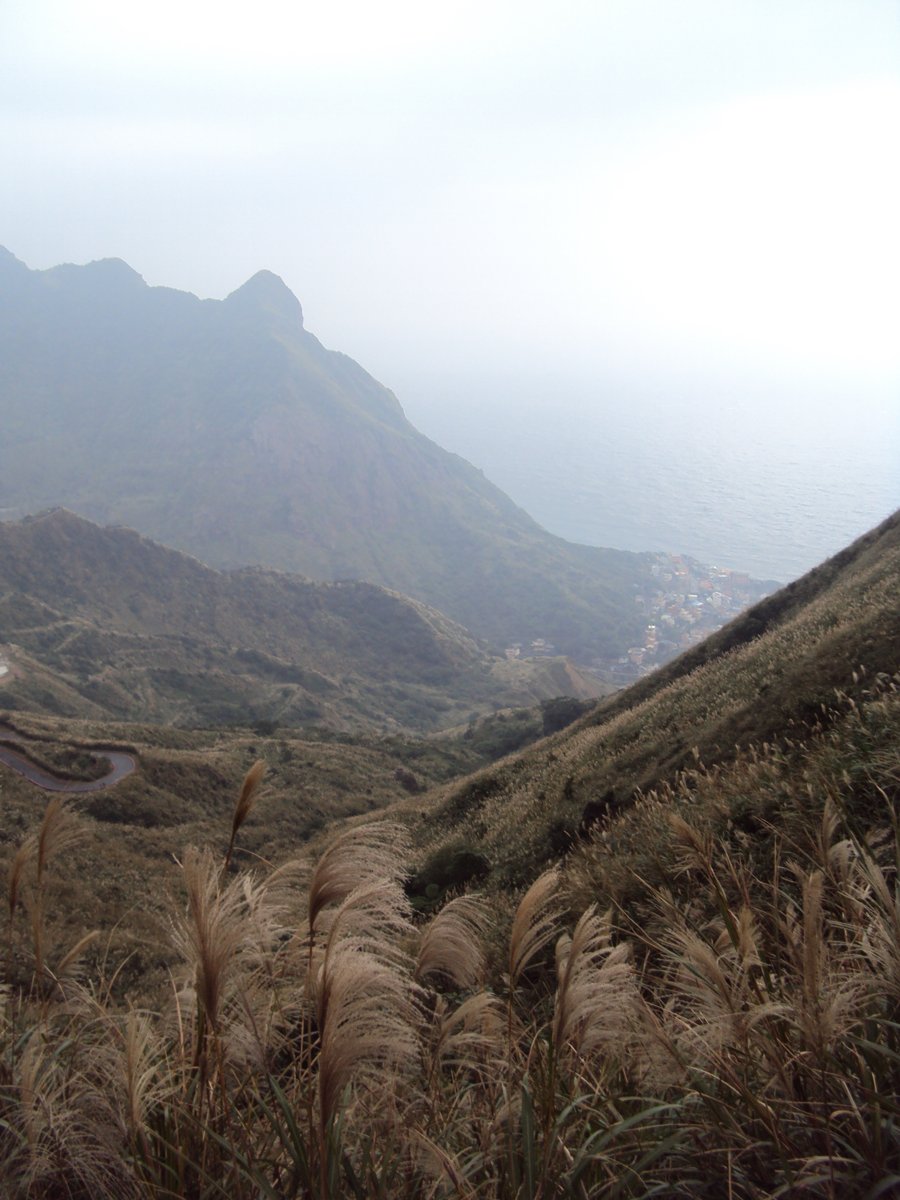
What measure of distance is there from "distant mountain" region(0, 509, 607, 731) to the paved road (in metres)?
23.7

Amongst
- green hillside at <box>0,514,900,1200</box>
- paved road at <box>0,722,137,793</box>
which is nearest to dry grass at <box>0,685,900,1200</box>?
green hillside at <box>0,514,900,1200</box>

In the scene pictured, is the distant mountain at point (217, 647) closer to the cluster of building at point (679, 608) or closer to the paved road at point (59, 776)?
the paved road at point (59, 776)

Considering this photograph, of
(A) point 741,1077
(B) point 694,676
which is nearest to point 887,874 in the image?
(A) point 741,1077

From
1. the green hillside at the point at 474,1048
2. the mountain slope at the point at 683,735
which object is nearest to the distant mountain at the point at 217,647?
the mountain slope at the point at 683,735

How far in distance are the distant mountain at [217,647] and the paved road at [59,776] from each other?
77.7 feet

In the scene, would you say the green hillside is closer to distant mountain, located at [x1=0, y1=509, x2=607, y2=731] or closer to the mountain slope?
the mountain slope

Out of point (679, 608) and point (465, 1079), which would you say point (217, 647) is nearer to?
point (465, 1079)

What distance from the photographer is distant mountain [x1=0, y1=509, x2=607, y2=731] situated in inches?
2810

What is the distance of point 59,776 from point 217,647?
6336 cm

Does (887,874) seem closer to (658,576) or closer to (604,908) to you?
(604,908)

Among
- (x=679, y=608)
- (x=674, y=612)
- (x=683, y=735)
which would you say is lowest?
(x=674, y=612)

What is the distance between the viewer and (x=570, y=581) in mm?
189375

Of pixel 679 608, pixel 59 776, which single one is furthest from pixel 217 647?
pixel 679 608

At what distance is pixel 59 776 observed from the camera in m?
31.3
